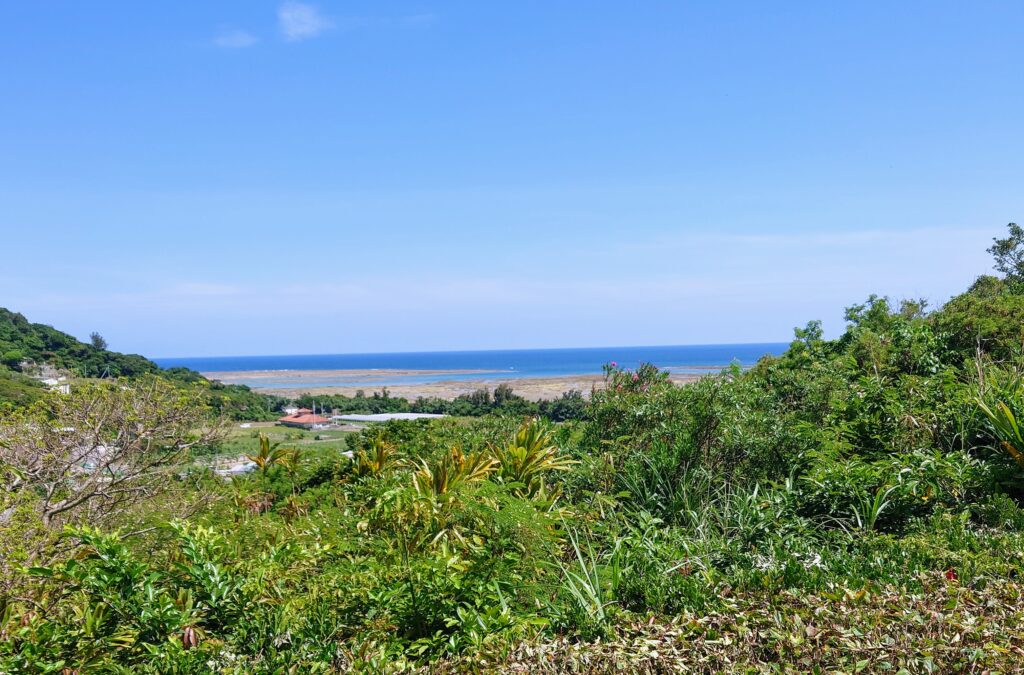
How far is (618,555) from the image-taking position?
445 cm

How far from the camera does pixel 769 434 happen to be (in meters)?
6.49

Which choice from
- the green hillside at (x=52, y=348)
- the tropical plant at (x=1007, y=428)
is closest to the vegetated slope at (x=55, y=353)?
the green hillside at (x=52, y=348)

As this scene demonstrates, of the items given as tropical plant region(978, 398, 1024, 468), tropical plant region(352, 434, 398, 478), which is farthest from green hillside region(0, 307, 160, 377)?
tropical plant region(978, 398, 1024, 468)

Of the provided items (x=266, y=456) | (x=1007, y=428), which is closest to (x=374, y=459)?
(x=266, y=456)

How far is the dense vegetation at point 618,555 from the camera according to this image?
10.9 feet

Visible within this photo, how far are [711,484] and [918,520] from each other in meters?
1.74

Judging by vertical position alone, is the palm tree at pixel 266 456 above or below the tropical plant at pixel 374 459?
below

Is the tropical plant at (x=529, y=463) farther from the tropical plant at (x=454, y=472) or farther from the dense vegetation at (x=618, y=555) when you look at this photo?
the tropical plant at (x=454, y=472)

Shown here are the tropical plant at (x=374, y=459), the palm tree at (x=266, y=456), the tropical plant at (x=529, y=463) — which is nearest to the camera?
the tropical plant at (x=529, y=463)

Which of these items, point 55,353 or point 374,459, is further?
point 55,353

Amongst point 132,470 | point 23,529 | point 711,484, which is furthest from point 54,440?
point 711,484

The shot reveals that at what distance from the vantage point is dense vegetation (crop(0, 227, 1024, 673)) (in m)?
3.31

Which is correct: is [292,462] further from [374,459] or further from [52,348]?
[52,348]

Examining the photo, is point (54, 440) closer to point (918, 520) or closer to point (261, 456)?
point (261, 456)
